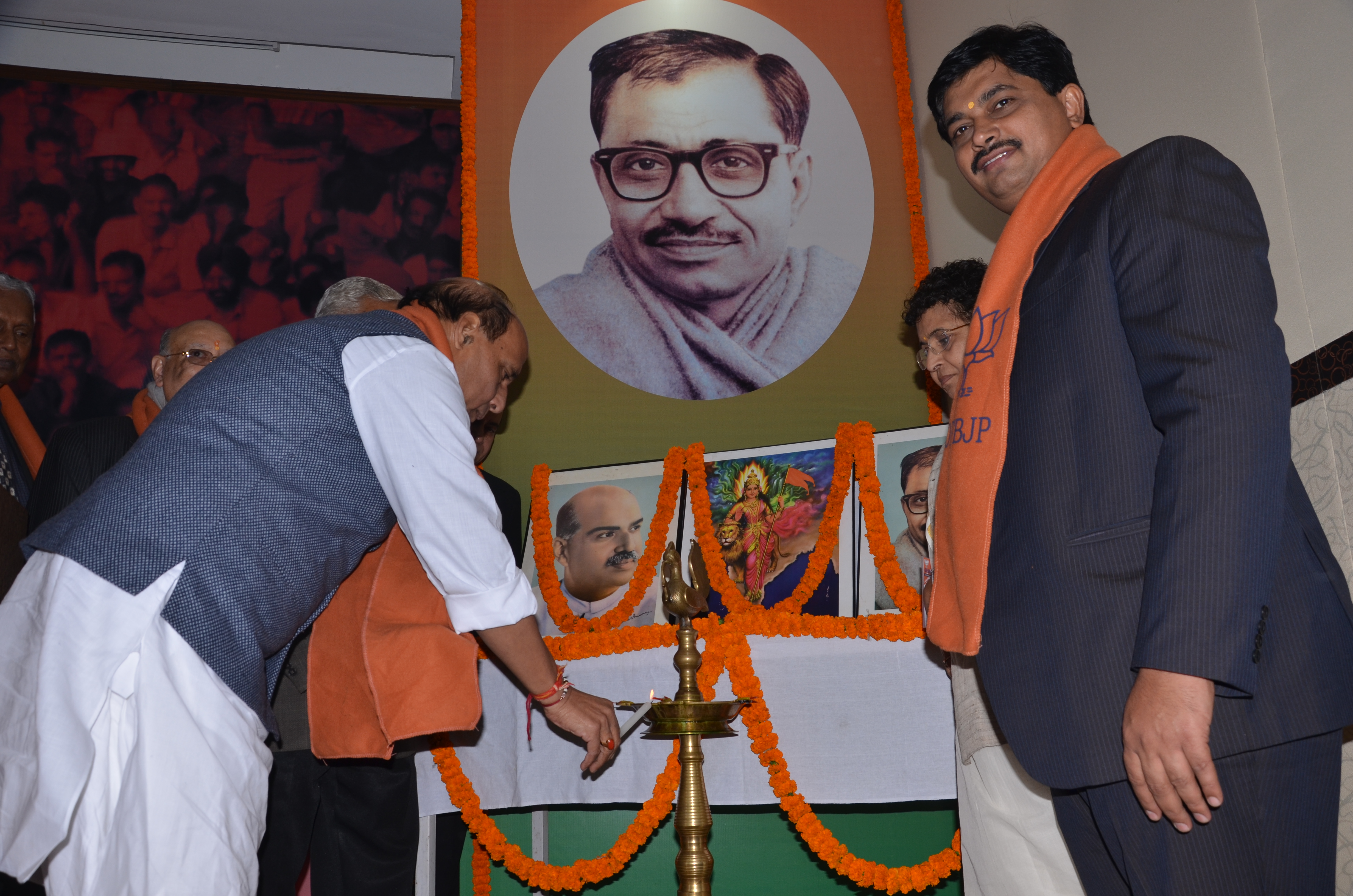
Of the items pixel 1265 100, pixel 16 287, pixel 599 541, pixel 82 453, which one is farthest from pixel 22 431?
pixel 1265 100

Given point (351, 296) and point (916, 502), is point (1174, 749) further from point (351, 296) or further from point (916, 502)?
point (351, 296)

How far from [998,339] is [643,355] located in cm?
247

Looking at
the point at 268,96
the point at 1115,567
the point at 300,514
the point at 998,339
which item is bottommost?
the point at 1115,567

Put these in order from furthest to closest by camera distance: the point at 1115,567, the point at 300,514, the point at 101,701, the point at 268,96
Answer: the point at 268,96
the point at 300,514
the point at 101,701
the point at 1115,567

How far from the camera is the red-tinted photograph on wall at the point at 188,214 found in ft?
15.6

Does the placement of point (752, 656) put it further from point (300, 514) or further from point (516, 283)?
point (516, 283)

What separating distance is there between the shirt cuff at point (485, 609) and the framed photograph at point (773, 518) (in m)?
1.40

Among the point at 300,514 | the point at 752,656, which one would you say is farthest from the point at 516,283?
the point at 300,514

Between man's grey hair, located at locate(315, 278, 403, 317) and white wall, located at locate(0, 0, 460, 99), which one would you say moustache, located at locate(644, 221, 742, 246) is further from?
white wall, located at locate(0, 0, 460, 99)

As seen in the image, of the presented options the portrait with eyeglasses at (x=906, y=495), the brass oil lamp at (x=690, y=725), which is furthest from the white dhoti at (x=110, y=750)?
the portrait with eyeglasses at (x=906, y=495)

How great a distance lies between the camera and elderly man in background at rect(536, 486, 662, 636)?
3.43 m

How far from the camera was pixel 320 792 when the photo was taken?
254 cm

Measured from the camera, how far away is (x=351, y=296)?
3.46 meters

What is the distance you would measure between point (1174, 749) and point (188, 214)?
514 cm
